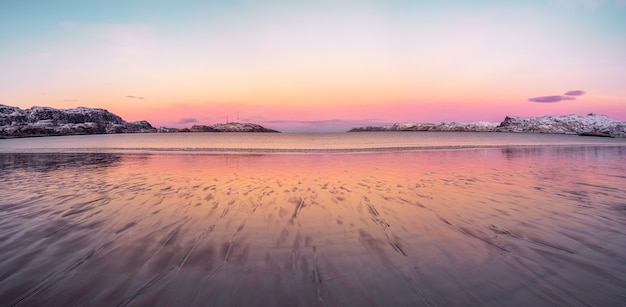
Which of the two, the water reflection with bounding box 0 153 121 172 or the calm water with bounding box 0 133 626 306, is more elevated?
the water reflection with bounding box 0 153 121 172

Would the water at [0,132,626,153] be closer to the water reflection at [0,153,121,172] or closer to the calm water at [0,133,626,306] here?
the water reflection at [0,153,121,172]

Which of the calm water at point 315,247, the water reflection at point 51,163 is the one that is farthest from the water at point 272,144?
the calm water at point 315,247

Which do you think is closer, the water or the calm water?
the calm water

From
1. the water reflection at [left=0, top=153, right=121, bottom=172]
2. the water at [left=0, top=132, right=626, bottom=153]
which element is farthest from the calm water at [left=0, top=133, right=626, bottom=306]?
the water at [left=0, top=132, right=626, bottom=153]

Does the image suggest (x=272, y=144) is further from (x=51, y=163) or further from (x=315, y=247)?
(x=315, y=247)

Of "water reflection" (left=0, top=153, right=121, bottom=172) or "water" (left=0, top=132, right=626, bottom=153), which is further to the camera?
"water" (left=0, top=132, right=626, bottom=153)

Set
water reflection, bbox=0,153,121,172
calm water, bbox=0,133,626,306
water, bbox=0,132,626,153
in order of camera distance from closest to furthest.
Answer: calm water, bbox=0,133,626,306
water reflection, bbox=0,153,121,172
water, bbox=0,132,626,153

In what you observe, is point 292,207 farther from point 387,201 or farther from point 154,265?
point 154,265

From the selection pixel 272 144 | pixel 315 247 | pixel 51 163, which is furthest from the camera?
pixel 272 144

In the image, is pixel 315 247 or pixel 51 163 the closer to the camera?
pixel 315 247

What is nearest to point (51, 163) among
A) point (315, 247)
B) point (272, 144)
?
point (315, 247)

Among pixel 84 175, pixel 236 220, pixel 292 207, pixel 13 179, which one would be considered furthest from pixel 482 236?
pixel 13 179

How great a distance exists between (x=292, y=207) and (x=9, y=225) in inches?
309

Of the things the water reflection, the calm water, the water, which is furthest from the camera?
the water
